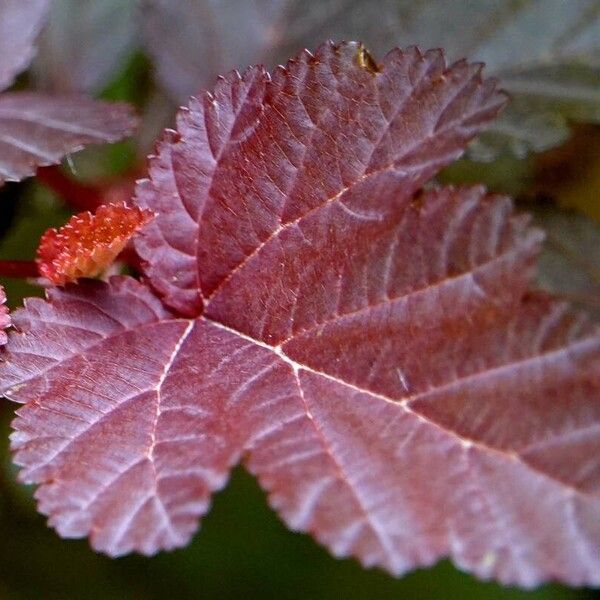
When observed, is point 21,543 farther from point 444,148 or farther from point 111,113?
point 444,148

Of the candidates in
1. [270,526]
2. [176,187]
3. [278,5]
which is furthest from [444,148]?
[270,526]

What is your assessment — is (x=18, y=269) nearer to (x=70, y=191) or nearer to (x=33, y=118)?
(x=33, y=118)

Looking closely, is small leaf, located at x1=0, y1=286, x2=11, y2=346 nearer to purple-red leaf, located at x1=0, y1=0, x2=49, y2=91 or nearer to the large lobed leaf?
the large lobed leaf

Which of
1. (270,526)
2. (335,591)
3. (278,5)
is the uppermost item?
(278,5)

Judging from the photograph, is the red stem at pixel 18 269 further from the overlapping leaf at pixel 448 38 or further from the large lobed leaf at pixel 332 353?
the overlapping leaf at pixel 448 38

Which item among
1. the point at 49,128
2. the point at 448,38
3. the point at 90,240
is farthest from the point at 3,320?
the point at 448,38

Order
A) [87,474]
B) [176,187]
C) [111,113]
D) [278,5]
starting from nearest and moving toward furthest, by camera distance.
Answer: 1. [87,474]
2. [176,187]
3. [111,113]
4. [278,5]

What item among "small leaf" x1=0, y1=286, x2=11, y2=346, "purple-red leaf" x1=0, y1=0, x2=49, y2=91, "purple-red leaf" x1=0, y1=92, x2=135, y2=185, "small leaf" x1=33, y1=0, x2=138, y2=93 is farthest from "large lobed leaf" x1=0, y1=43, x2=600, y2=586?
"small leaf" x1=33, y1=0, x2=138, y2=93
